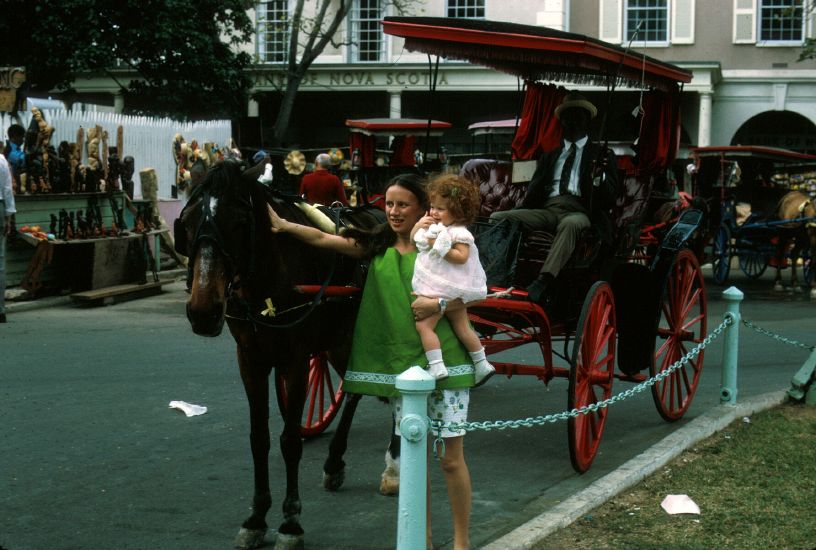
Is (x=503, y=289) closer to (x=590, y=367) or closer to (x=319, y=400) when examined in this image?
(x=590, y=367)

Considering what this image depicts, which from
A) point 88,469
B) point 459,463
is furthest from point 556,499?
point 88,469

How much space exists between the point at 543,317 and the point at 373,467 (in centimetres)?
143

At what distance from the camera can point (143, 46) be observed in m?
25.8

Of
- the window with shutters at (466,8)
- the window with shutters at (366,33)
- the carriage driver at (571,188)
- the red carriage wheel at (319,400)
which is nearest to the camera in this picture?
the carriage driver at (571,188)

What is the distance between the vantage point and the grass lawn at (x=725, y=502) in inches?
206

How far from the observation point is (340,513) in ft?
19.3

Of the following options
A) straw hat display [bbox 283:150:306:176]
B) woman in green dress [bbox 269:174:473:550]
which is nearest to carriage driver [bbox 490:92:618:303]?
woman in green dress [bbox 269:174:473:550]

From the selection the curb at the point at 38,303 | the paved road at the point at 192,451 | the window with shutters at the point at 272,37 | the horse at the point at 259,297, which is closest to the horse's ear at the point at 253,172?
the horse at the point at 259,297

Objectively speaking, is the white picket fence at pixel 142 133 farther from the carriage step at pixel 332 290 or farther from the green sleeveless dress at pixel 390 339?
the green sleeveless dress at pixel 390 339

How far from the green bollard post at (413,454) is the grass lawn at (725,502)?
115 centimetres

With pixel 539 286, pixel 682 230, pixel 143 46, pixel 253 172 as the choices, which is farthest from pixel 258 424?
pixel 143 46

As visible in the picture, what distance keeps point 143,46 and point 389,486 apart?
21.6m

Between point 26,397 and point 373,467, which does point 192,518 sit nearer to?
point 373,467

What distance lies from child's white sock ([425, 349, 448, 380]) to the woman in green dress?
0.17 ft
